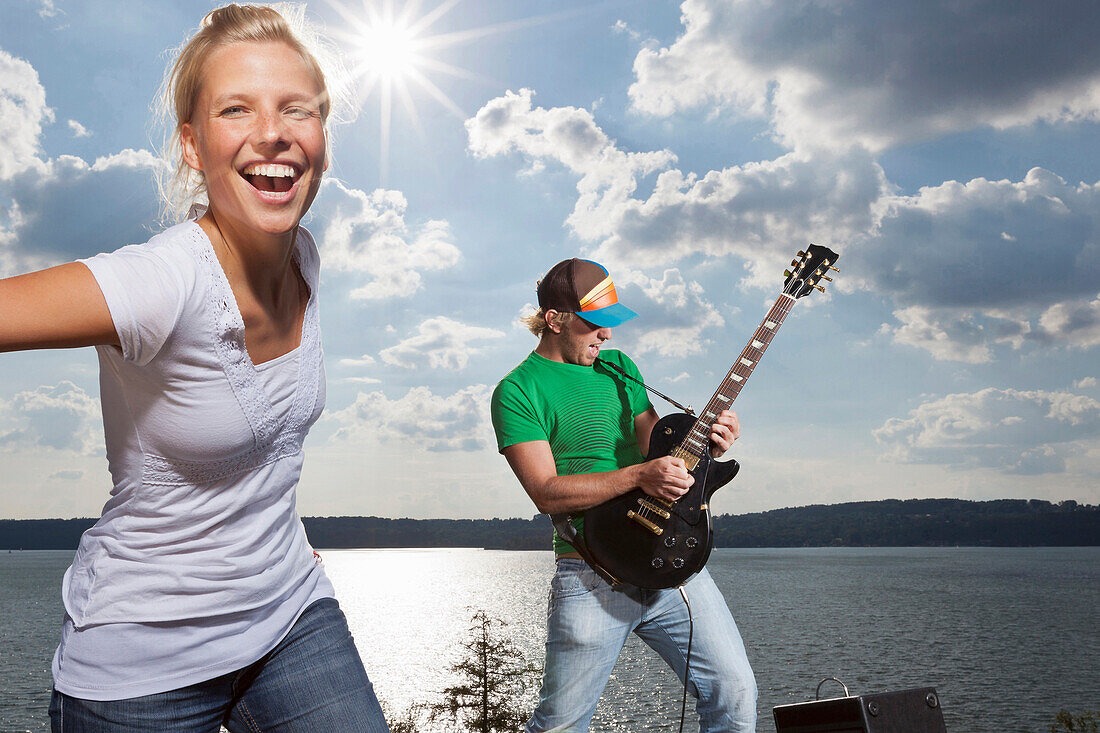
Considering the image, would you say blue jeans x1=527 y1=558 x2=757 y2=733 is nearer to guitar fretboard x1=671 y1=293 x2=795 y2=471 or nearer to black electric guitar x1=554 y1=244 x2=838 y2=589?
black electric guitar x1=554 y1=244 x2=838 y2=589

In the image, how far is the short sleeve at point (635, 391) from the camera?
156 inches

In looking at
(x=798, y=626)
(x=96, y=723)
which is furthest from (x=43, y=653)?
A: (x=96, y=723)

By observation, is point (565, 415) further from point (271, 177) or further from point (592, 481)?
point (271, 177)

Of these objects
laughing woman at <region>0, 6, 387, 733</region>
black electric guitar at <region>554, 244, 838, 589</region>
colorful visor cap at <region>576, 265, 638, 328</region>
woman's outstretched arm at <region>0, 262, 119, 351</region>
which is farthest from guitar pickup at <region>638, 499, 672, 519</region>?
woman's outstretched arm at <region>0, 262, 119, 351</region>

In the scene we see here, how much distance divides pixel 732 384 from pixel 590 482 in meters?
0.83

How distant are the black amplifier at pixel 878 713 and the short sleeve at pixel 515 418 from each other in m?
1.52

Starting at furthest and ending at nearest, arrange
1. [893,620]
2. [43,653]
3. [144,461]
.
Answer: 1. [893,620]
2. [43,653]
3. [144,461]

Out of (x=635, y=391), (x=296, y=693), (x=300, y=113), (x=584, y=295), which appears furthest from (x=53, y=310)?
(x=635, y=391)

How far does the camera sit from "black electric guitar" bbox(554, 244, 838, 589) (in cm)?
354

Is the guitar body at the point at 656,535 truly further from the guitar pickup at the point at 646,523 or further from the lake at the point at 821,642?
the lake at the point at 821,642

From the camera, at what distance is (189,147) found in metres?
1.54

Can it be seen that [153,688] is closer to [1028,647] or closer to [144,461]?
[144,461]

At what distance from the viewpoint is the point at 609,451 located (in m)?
3.80

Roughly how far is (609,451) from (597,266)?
901 mm
